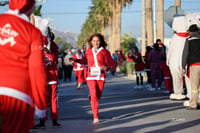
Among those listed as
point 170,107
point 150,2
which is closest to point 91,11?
point 150,2

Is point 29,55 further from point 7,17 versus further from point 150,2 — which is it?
point 150,2

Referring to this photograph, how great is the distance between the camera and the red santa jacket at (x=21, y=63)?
4391 millimetres

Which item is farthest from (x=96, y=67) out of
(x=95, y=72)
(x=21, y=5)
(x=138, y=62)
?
(x=138, y=62)

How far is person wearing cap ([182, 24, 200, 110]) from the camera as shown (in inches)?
457

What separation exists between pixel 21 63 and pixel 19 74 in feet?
0.33

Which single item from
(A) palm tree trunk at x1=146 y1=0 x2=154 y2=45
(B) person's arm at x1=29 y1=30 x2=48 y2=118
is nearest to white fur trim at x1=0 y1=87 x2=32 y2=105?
(B) person's arm at x1=29 y1=30 x2=48 y2=118

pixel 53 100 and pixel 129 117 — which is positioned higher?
pixel 53 100

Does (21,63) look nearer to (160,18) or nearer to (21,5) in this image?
(21,5)

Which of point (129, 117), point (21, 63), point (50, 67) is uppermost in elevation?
point (21, 63)

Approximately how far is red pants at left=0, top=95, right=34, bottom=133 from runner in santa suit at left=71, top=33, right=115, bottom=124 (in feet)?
17.7

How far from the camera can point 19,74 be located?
4402 millimetres

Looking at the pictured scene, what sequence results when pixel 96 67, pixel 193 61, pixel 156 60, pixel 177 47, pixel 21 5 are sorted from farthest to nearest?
pixel 156 60 < pixel 177 47 < pixel 193 61 < pixel 96 67 < pixel 21 5

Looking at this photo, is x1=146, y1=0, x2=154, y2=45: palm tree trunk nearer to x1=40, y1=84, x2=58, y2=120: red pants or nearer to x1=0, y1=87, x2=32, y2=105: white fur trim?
x1=40, y1=84, x2=58, y2=120: red pants

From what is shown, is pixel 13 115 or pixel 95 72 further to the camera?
pixel 95 72
